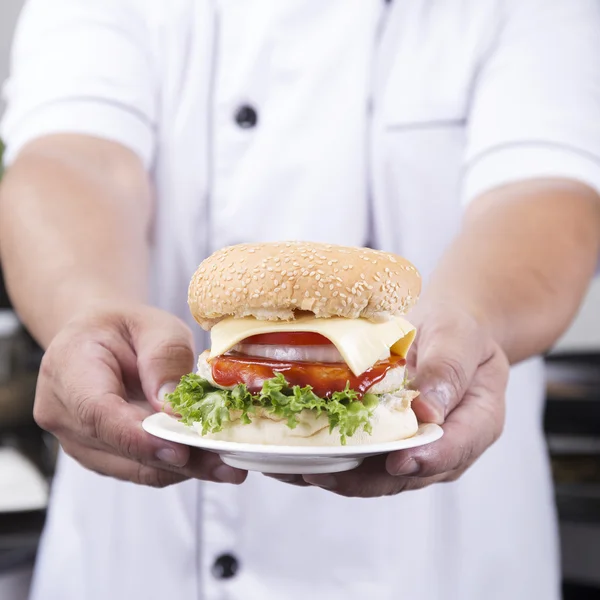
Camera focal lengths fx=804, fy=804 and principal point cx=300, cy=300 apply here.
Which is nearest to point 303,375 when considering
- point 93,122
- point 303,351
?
point 303,351

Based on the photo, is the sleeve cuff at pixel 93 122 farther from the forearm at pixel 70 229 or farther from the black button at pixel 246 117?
the black button at pixel 246 117

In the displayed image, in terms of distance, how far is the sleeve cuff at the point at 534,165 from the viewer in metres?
2.03

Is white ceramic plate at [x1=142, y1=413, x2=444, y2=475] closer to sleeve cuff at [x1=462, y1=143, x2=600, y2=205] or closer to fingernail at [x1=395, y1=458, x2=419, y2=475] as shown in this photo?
fingernail at [x1=395, y1=458, x2=419, y2=475]

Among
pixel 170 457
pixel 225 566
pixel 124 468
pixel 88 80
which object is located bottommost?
pixel 225 566

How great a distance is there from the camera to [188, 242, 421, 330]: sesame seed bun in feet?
4.50

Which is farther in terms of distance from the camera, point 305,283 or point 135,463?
point 135,463

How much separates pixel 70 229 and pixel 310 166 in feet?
2.10

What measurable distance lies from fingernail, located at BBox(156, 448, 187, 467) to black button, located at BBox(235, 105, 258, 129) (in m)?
1.08

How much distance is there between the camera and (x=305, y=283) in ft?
4.48

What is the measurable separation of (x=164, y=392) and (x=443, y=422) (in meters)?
0.51

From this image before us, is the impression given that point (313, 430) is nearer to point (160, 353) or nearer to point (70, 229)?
point (160, 353)

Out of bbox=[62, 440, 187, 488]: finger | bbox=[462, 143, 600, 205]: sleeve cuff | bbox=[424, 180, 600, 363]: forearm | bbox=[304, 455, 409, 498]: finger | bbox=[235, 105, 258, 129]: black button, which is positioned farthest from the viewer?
bbox=[235, 105, 258, 129]: black button

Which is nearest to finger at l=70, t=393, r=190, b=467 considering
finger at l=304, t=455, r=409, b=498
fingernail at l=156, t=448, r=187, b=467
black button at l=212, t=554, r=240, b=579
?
fingernail at l=156, t=448, r=187, b=467

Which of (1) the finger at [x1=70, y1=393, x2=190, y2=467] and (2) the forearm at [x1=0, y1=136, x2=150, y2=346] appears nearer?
(1) the finger at [x1=70, y1=393, x2=190, y2=467]
